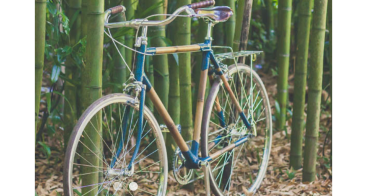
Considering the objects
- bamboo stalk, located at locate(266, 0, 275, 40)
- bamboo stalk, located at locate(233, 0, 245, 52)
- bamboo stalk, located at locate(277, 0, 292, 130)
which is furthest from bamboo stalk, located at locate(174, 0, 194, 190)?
bamboo stalk, located at locate(266, 0, 275, 40)

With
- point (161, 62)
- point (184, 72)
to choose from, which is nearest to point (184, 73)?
point (184, 72)

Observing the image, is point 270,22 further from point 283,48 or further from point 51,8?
point 51,8

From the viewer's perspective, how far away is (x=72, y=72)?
3.05 metres

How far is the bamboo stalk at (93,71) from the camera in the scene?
210 centimetres

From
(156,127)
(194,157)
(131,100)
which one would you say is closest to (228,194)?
(194,157)

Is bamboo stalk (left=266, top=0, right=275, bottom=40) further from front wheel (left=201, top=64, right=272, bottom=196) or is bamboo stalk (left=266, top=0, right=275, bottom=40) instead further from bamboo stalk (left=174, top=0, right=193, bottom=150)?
bamboo stalk (left=174, top=0, right=193, bottom=150)

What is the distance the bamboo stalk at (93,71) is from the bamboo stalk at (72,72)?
728mm

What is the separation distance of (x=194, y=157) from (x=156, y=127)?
360 millimetres

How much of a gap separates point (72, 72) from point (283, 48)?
1636 millimetres

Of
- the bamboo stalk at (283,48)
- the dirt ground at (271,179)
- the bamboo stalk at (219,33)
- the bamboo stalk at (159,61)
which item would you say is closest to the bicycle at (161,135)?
the dirt ground at (271,179)

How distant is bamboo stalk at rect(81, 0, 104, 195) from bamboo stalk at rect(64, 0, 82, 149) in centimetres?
73

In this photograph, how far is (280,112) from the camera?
405 centimetres

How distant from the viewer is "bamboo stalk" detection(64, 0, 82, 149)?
292 centimetres

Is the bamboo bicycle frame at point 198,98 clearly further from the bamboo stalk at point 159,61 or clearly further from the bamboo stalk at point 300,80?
the bamboo stalk at point 300,80
